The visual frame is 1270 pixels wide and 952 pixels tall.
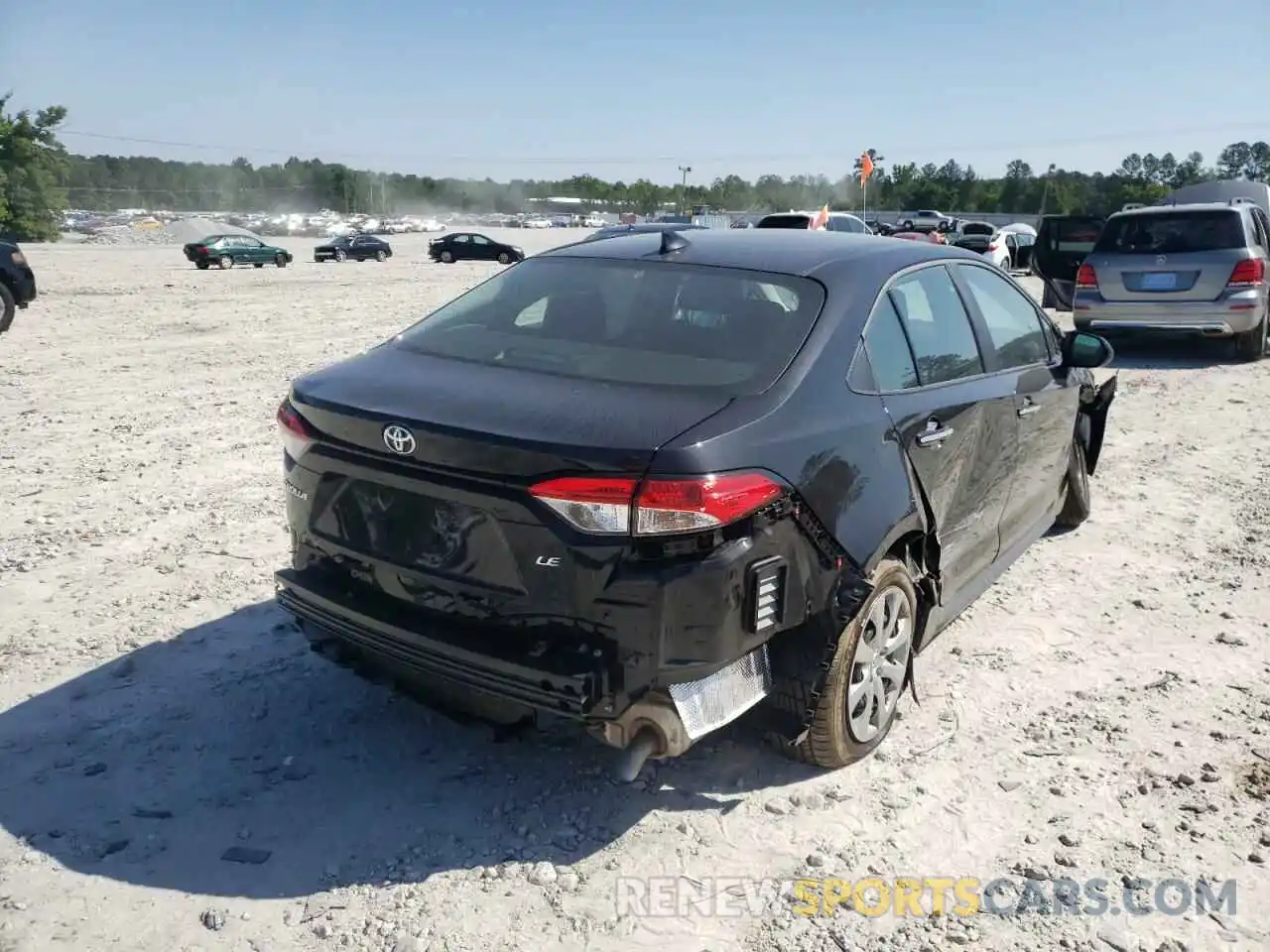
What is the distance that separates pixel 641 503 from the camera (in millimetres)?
2623

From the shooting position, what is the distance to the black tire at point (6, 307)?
42.4ft

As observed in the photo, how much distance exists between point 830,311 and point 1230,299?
9782mm

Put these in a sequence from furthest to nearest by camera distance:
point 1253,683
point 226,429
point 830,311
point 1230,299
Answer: point 1230,299, point 226,429, point 1253,683, point 830,311

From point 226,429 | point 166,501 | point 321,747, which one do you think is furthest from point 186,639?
point 226,429

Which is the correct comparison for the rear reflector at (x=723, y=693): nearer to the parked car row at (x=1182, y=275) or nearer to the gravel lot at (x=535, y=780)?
the gravel lot at (x=535, y=780)

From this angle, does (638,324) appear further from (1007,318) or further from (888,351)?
(1007,318)

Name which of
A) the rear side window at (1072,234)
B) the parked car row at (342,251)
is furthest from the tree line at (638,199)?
the rear side window at (1072,234)

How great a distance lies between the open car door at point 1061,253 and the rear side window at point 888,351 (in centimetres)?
977

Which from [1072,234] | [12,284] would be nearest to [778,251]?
[1072,234]

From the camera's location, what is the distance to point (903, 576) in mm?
3455

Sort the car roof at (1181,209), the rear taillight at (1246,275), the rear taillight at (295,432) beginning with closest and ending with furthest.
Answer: the rear taillight at (295,432) < the rear taillight at (1246,275) < the car roof at (1181,209)

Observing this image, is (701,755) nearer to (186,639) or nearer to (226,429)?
(186,639)

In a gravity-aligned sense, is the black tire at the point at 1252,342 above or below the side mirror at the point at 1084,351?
below

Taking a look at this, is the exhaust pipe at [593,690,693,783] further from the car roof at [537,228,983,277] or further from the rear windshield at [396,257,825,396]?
the car roof at [537,228,983,277]
